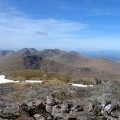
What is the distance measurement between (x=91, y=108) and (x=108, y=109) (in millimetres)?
2051

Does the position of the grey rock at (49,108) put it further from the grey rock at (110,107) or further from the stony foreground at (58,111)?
the grey rock at (110,107)

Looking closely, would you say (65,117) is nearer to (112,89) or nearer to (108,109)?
(108,109)

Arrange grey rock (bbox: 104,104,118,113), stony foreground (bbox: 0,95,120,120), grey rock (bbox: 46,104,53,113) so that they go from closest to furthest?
stony foreground (bbox: 0,95,120,120), grey rock (bbox: 46,104,53,113), grey rock (bbox: 104,104,118,113)

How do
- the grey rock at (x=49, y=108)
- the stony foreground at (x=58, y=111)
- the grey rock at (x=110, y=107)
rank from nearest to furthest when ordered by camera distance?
the stony foreground at (x=58, y=111), the grey rock at (x=49, y=108), the grey rock at (x=110, y=107)

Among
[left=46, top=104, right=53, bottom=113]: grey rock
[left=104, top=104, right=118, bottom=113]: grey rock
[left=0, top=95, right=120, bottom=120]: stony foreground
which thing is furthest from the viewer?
[left=104, top=104, right=118, bottom=113]: grey rock

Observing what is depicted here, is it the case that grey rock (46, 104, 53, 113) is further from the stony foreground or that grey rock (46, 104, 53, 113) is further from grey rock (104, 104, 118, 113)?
grey rock (104, 104, 118, 113)

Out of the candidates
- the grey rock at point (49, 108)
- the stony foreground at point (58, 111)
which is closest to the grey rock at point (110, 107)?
the stony foreground at point (58, 111)

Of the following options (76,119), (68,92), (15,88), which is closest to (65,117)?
(76,119)

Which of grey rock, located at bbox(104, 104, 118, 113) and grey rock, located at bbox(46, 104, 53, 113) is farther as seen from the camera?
grey rock, located at bbox(104, 104, 118, 113)

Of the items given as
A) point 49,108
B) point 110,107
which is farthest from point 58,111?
point 110,107

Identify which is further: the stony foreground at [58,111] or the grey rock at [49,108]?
the grey rock at [49,108]

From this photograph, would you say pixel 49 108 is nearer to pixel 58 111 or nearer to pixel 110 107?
pixel 58 111

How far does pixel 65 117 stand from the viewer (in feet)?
117

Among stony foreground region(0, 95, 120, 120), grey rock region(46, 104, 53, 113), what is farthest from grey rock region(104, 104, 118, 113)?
grey rock region(46, 104, 53, 113)
